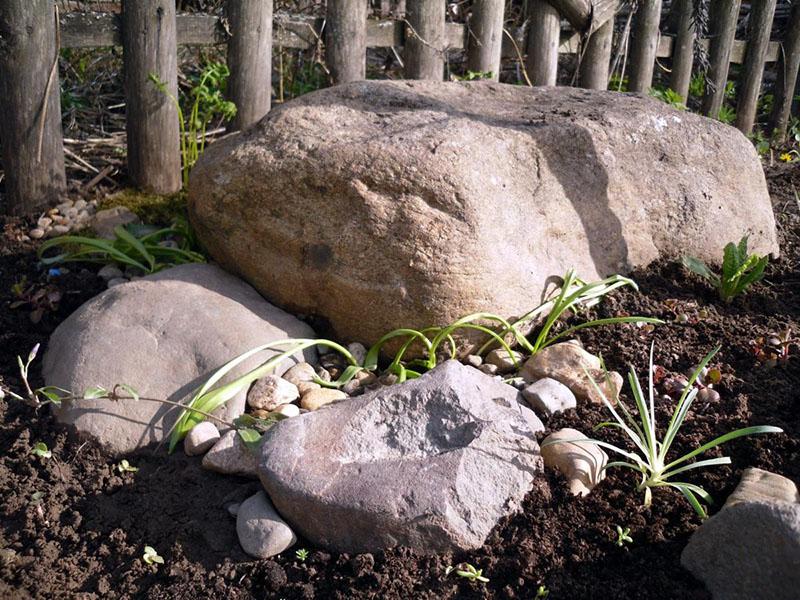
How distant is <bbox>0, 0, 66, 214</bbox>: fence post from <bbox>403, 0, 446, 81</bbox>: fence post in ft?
5.86

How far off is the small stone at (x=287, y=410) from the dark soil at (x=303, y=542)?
0.26 m

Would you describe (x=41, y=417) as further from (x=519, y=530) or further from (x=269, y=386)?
(x=519, y=530)

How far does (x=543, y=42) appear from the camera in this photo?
4844 millimetres

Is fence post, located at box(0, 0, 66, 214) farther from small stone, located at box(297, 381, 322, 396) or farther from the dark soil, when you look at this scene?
small stone, located at box(297, 381, 322, 396)

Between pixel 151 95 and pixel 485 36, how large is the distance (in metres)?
1.90

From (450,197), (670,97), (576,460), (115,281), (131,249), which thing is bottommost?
Answer: (576,460)

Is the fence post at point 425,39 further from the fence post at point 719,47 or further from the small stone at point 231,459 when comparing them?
the small stone at point 231,459

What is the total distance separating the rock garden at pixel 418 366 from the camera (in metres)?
2.07

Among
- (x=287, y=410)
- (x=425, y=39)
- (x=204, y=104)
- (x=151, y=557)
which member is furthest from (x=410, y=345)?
(x=425, y=39)

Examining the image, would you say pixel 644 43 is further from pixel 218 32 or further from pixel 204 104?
pixel 204 104

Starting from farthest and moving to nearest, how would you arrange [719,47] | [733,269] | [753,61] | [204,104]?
[753,61] < [719,47] < [204,104] < [733,269]

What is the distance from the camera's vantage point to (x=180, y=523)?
2.23m

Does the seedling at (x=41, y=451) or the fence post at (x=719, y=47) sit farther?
the fence post at (x=719, y=47)

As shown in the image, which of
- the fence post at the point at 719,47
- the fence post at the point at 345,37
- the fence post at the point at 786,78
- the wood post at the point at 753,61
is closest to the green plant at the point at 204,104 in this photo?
the fence post at the point at 345,37
